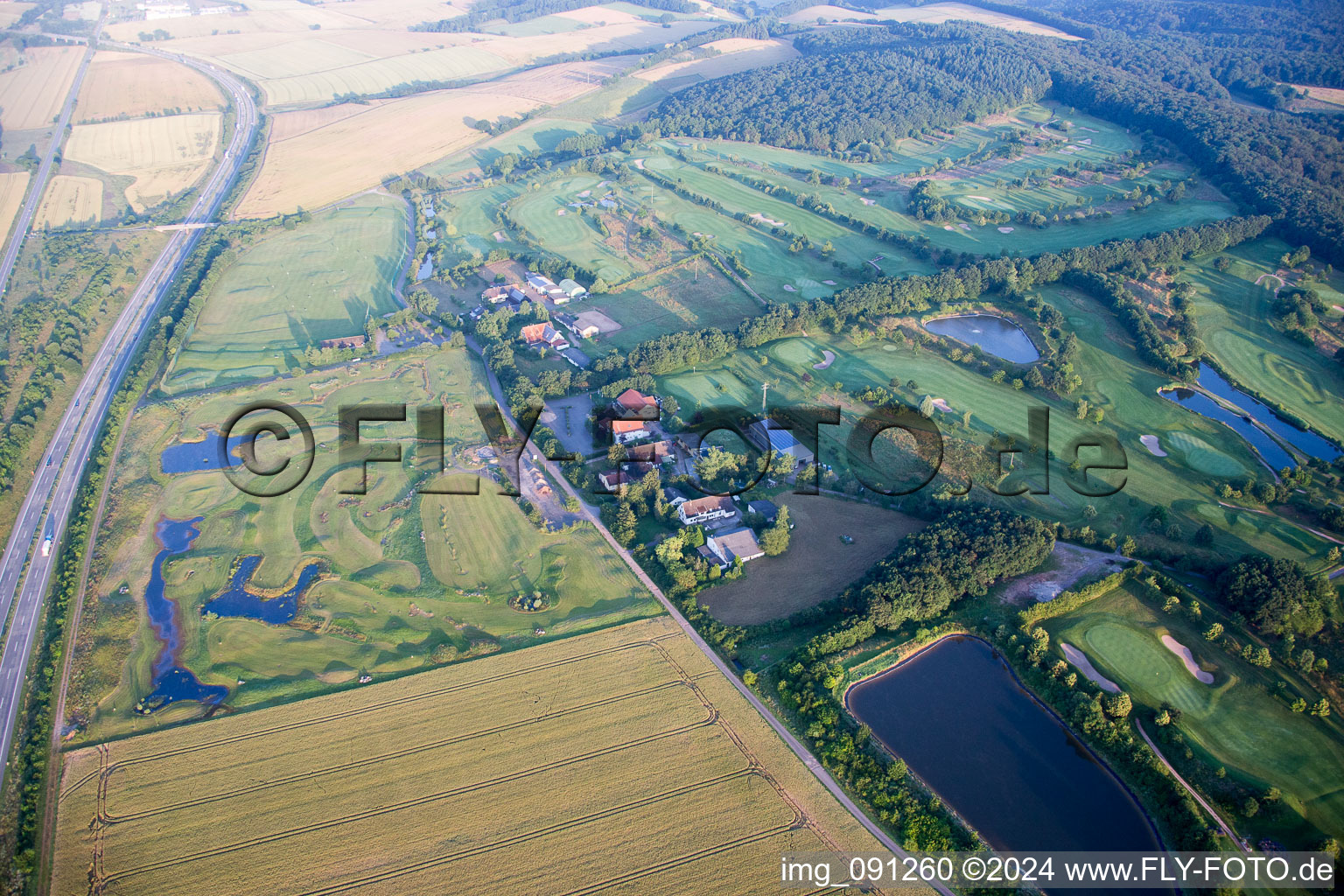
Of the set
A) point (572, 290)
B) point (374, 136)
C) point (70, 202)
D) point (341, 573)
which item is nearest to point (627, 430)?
point (341, 573)

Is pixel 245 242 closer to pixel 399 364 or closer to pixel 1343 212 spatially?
pixel 399 364

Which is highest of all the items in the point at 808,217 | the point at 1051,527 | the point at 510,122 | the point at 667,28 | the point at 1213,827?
the point at 667,28

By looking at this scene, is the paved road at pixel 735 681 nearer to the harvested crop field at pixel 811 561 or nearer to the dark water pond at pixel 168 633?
the harvested crop field at pixel 811 561

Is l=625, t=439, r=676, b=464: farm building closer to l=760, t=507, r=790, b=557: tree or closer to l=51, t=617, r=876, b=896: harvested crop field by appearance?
l=760, t=507, r=790, b=557: tree

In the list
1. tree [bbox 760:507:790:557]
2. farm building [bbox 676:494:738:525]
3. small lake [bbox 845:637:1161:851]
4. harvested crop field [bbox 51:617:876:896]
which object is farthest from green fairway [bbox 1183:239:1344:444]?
harvested crop field [bbox 51:617:876:896]

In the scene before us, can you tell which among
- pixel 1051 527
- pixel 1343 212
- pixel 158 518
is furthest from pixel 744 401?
pixel 1343 212

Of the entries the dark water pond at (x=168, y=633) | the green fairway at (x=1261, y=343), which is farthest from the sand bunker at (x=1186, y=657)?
the dark water pond at (x=168, y=633)
